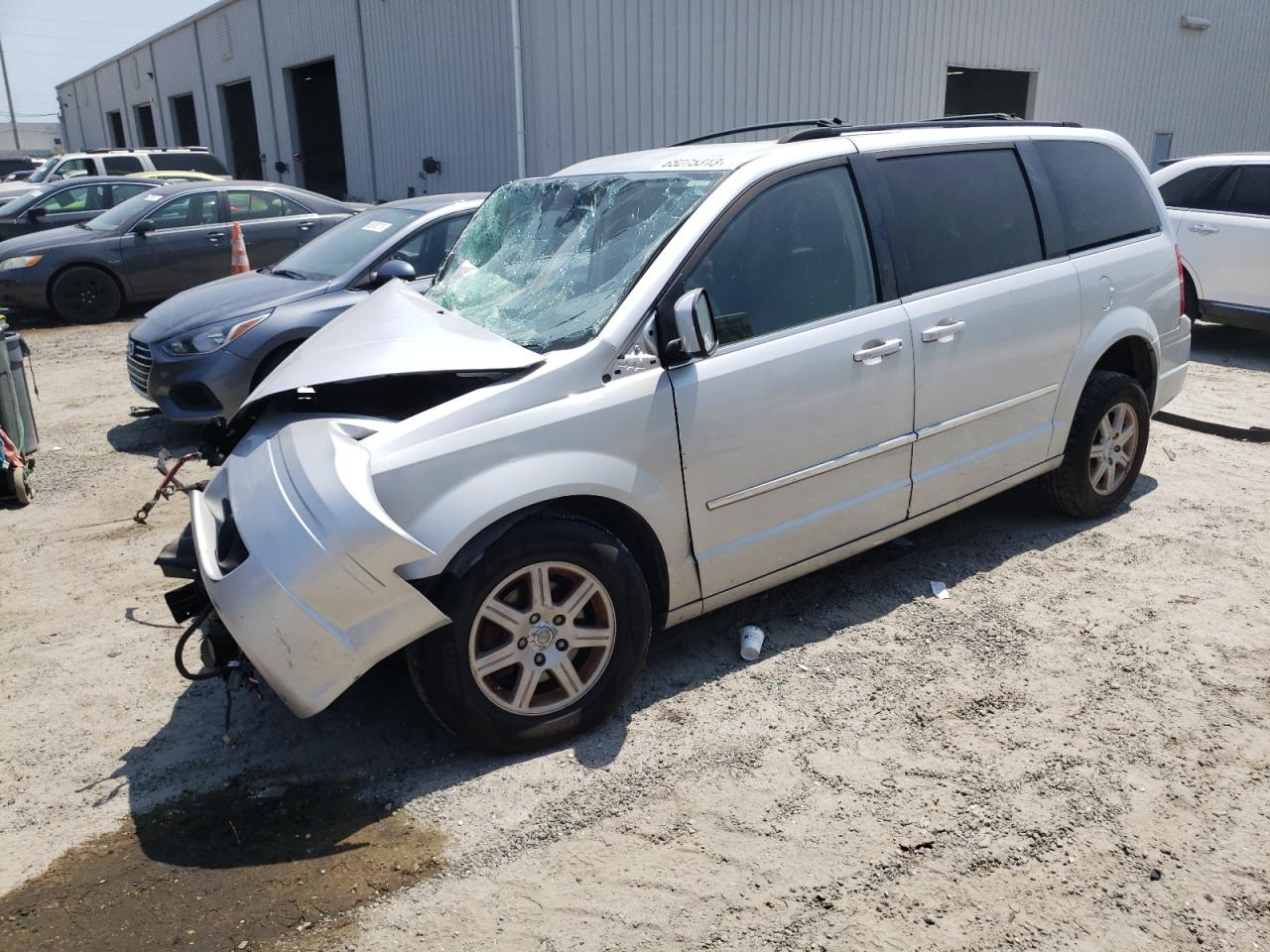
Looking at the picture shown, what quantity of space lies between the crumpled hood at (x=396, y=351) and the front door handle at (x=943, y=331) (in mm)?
1686

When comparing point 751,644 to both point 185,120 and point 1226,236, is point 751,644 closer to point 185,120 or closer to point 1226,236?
point 1226,236

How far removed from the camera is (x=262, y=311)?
7.05 meters

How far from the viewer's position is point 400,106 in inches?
701

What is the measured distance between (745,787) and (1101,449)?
117 inches

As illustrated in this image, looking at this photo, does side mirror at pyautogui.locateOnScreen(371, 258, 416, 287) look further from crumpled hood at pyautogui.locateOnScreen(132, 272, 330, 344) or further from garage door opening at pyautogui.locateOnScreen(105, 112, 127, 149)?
garage door opening at pyautogui.locateOnScreen(105, 112, 127, 149)

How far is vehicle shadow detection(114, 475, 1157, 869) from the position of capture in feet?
10.7

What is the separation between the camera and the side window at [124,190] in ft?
49.1

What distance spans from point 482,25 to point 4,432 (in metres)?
10.4

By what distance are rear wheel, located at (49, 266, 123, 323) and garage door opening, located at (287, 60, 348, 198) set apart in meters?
12.1

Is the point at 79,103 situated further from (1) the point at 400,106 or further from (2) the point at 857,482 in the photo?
(2) the point at 857,482

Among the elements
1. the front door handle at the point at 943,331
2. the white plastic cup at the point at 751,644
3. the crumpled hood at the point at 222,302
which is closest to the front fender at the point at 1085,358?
the front door handle at the point at 943,331

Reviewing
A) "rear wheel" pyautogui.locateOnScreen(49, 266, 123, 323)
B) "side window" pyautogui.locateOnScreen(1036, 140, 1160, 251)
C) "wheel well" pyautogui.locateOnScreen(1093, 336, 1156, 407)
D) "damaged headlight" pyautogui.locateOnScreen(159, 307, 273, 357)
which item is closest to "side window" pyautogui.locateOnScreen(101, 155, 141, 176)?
"rear wheel" pyautogui.locateOnScreen(49, 266, 123, 323)

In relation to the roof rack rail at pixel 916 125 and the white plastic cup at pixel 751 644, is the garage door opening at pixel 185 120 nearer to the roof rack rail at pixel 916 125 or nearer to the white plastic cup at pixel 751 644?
the roof rack rail at pixel 916 125

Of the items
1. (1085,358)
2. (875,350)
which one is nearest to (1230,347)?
(1085,358)
